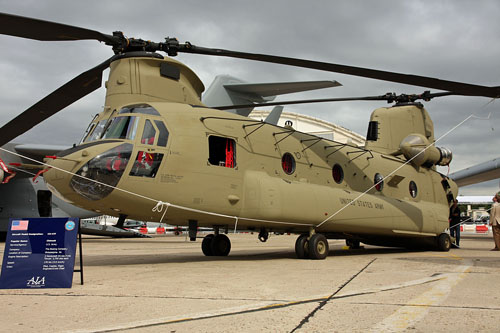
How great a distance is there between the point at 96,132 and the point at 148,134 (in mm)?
1329

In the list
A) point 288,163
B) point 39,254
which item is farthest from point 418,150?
point 39,254

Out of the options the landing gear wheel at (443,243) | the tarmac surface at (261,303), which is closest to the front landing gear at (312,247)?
the tarmac surface at (261,303)

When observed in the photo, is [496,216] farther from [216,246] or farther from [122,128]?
[122,128]

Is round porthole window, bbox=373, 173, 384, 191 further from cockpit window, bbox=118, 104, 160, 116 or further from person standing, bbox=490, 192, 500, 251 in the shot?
cockpit window, bbox=118, 104, 160, 116

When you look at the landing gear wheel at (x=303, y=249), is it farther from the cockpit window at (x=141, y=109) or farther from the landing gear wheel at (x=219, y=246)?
the cockpit window at (x=141, y=109)

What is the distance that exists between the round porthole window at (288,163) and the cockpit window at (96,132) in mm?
4420

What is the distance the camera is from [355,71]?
980cm

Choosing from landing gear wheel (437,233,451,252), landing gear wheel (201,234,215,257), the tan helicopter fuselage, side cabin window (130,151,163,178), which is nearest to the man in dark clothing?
landing gear wheel (437,233,451,252)

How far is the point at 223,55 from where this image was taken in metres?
9.55

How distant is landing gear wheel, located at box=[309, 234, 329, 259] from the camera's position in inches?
422

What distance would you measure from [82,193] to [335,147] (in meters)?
7.29

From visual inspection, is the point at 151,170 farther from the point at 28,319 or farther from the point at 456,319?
the point at 456,319

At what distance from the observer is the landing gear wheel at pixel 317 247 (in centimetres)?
1073

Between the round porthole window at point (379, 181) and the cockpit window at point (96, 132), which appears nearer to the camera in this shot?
the cockpit window at point (96, 132)
